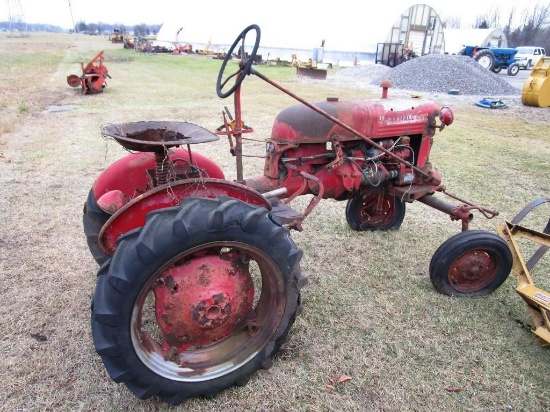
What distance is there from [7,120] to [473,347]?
881cm

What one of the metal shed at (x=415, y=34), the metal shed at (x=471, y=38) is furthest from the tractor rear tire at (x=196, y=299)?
the metal shed at (x=471, y=38)

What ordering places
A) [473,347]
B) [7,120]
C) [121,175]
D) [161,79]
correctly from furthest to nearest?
1. [161,79]
2. [7,120]
3. [121,175]
4. [473,347]

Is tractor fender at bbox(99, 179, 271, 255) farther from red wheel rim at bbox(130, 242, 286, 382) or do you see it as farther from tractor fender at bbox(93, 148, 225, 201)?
tractor fender at bbox(93, 148, 225, 201)

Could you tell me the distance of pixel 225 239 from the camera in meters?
1.83

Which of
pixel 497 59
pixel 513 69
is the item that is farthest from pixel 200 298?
pixel 497 59

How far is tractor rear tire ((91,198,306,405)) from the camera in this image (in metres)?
1.72

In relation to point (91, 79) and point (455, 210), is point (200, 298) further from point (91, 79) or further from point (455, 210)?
point (91, 79)

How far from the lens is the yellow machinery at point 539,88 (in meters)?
10.8

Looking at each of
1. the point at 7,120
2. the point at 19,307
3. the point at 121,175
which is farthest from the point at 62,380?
the point at 7,120

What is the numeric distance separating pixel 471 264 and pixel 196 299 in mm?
1911

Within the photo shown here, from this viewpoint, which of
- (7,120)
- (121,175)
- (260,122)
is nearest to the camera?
(121,175)

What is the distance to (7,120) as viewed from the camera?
26.2 ft

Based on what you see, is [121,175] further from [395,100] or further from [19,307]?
[395,100]

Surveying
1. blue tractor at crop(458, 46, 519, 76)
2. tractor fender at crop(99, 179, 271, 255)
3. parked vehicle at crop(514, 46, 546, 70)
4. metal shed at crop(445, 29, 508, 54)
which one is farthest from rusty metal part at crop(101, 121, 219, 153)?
metal shed at crop(445, 29, 508, 54)
